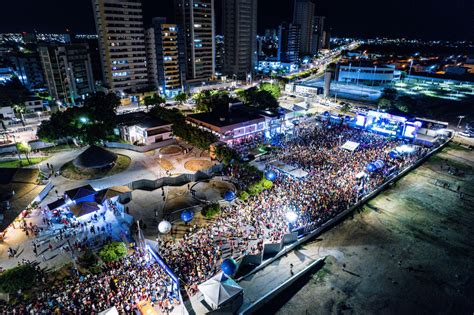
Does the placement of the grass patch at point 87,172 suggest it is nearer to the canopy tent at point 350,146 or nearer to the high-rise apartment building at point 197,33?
the canopy tent at point 350,146

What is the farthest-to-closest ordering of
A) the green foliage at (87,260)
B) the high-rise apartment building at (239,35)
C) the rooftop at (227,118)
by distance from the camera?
the high-rise apartment building at (239,35), the rooftop at (227,118), the green foliage at (87,260)

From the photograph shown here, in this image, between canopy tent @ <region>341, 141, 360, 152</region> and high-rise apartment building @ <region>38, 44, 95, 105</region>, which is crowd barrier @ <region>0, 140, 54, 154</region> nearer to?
high-rise apartment building @ <region>38, 44, 95, 105</region>

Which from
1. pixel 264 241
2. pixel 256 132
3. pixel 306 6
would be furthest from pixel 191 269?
pixel 306 6

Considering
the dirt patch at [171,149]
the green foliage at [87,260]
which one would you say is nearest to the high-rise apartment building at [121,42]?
the dirt patch at [171,149]

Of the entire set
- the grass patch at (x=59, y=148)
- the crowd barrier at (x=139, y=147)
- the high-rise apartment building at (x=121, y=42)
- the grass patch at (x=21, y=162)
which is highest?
the high-rise apartment building at (x=121, y=42)

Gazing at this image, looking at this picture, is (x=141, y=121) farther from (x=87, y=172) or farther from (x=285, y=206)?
(x=285, y=206)

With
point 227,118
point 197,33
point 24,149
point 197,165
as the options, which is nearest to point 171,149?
point 197,165
